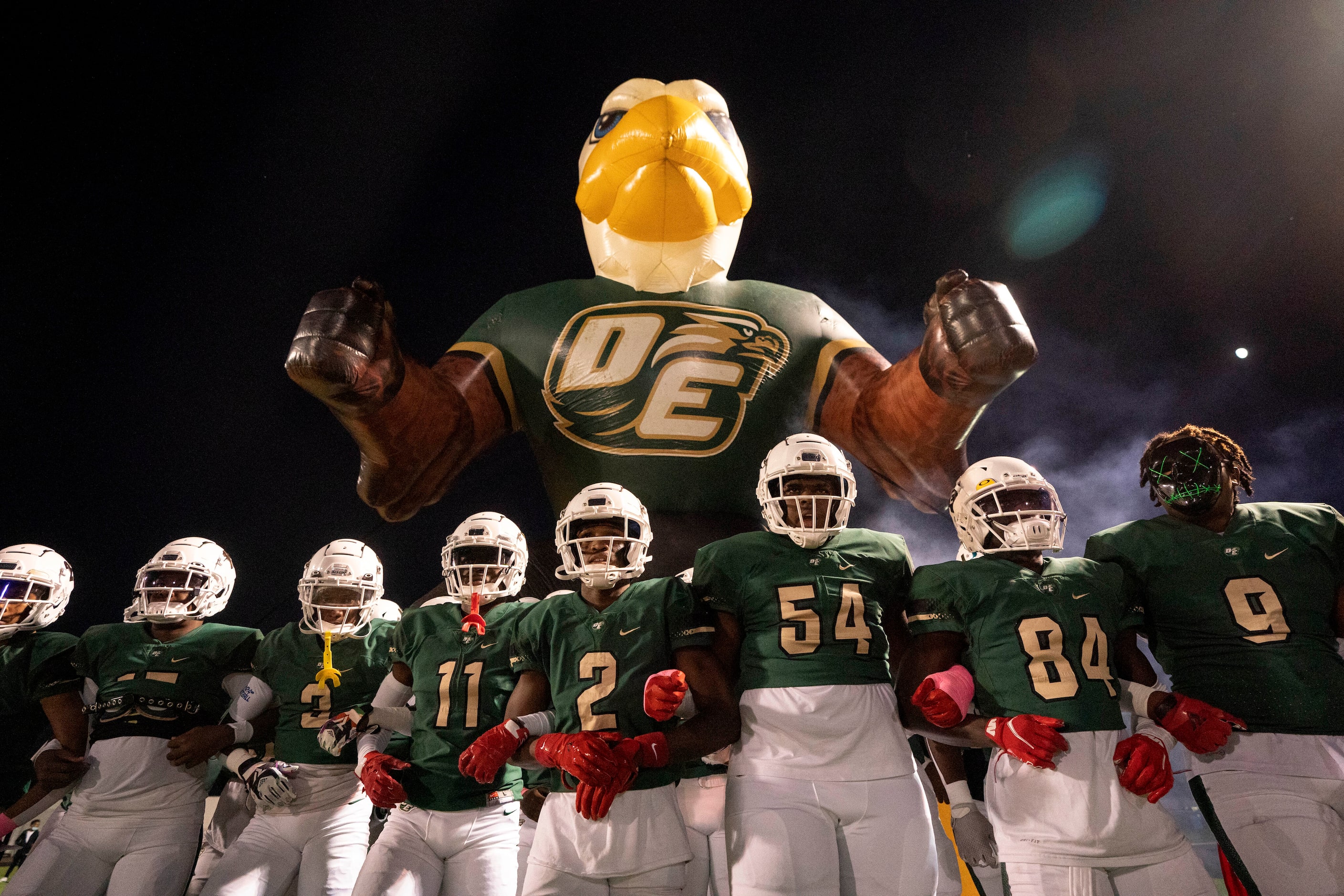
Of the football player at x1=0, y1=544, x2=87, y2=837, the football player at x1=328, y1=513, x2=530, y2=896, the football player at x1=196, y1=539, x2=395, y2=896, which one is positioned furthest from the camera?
the football player at x1=0, y1=544, x2=87, y2=837

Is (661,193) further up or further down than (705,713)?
further up

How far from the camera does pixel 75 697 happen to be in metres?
3.02

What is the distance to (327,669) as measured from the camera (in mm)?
2881

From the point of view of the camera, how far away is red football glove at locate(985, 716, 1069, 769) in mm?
1943

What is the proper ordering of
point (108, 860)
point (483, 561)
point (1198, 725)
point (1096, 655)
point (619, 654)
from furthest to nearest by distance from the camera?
point (483, 561) → point (108, 860) → point (619, 654) → point (1096, 655) → point (1198, 725)

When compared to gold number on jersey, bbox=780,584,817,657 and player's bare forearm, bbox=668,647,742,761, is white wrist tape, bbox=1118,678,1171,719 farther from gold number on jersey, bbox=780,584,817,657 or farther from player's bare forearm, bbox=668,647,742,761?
player's bare forearm, bbox=668,647,742,761

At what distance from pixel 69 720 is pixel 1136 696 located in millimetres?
3377

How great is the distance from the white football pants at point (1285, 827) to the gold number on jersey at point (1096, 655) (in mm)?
335

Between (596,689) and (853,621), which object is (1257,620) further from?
(596,689)

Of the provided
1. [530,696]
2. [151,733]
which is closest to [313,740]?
[151,733]

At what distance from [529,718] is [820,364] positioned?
1.64 metres

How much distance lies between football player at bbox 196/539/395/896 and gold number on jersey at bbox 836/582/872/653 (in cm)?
171

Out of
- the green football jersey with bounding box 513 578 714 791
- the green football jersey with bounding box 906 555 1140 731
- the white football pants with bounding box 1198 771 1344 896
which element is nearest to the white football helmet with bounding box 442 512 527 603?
the green football jersey with bounding box 513 578 714 791

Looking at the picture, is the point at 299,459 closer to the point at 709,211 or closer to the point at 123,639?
the point at 123,639
